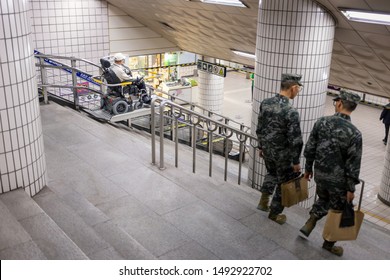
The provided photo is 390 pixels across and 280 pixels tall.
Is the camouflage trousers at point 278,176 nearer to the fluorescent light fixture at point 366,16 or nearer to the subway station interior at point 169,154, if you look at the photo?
the subway station interior at point 169,154

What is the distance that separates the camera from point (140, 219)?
409 centimetres

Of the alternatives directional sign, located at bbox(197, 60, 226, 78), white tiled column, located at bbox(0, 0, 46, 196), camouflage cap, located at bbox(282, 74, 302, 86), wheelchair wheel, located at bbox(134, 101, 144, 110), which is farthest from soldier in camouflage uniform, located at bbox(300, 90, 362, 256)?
directional sign, located at bbox(197, 60, 226, 78)

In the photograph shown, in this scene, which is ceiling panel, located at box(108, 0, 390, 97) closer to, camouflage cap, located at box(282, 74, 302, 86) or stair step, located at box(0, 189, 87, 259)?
camouflage cap, located at box(282, 74, 302, 86)

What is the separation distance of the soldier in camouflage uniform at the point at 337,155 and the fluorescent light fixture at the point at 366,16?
2.16 metres

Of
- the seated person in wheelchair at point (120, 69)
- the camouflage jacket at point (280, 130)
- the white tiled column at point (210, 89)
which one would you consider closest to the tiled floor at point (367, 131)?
the white tiled column at point (210, 89)

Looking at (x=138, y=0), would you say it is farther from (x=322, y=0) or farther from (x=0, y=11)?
(x=0, y=11)

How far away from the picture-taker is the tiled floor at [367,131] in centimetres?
855

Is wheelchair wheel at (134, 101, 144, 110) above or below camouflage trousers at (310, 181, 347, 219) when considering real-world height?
below

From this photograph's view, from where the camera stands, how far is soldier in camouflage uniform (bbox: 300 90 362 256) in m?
3.40

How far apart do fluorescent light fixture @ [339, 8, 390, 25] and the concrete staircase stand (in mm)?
2495

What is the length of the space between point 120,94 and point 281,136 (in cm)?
493

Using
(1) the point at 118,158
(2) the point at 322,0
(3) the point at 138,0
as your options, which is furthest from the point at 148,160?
(3) the point at 138,0

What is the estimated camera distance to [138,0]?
9.84 meters

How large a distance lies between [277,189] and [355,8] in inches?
99.8
